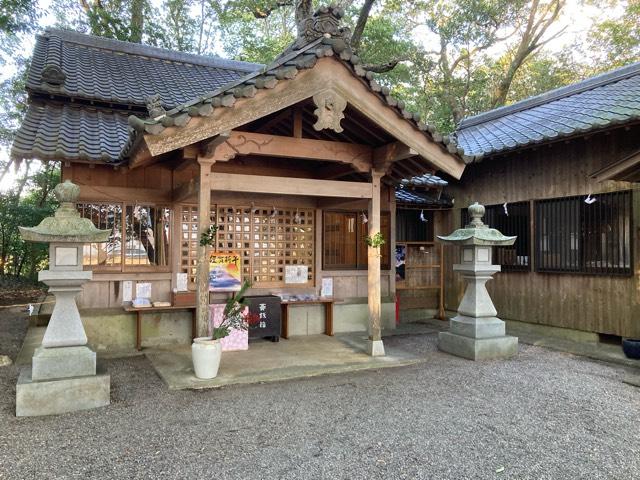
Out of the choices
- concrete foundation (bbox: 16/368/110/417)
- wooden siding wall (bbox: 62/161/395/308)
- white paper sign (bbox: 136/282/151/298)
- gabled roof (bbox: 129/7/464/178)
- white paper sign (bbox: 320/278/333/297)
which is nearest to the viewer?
concrete foundation (bbox: 16/368/110/417)

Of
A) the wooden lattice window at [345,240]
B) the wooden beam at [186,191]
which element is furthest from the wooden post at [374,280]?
the wooden beam at [186,191]

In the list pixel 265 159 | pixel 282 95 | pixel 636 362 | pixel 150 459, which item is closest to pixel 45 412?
pixel 150 459

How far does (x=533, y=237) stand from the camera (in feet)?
29.9

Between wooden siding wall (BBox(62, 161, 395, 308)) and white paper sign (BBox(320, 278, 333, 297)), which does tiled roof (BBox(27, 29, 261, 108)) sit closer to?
wooden siding wall (BBox(62, 161, 395, 308))

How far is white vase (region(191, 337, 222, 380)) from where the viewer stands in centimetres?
551

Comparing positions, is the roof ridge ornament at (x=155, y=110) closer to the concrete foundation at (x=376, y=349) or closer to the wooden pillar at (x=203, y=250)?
the wooden pillar at (x=203, y=250)

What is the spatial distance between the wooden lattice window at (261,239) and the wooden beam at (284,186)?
1.95 metres

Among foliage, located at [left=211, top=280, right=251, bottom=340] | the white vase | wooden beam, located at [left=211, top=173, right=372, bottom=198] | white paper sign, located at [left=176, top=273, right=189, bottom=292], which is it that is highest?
wooden beam, located at [left=211, top=173, right=372, bottom=198]

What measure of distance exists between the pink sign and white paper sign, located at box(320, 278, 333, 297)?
205cm

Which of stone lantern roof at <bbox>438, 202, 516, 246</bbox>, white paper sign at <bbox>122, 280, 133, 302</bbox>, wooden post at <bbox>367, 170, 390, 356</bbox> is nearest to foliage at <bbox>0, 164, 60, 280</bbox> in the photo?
white paper sign at <bbox>122, 280, 133, 302</bbox>

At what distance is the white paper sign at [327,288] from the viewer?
8945mm

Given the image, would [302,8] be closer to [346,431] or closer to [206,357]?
[206,357]

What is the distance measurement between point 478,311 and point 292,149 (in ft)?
13.0

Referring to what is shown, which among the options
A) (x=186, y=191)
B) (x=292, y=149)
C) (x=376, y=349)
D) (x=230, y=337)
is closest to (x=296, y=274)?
(x=230, y=337)
